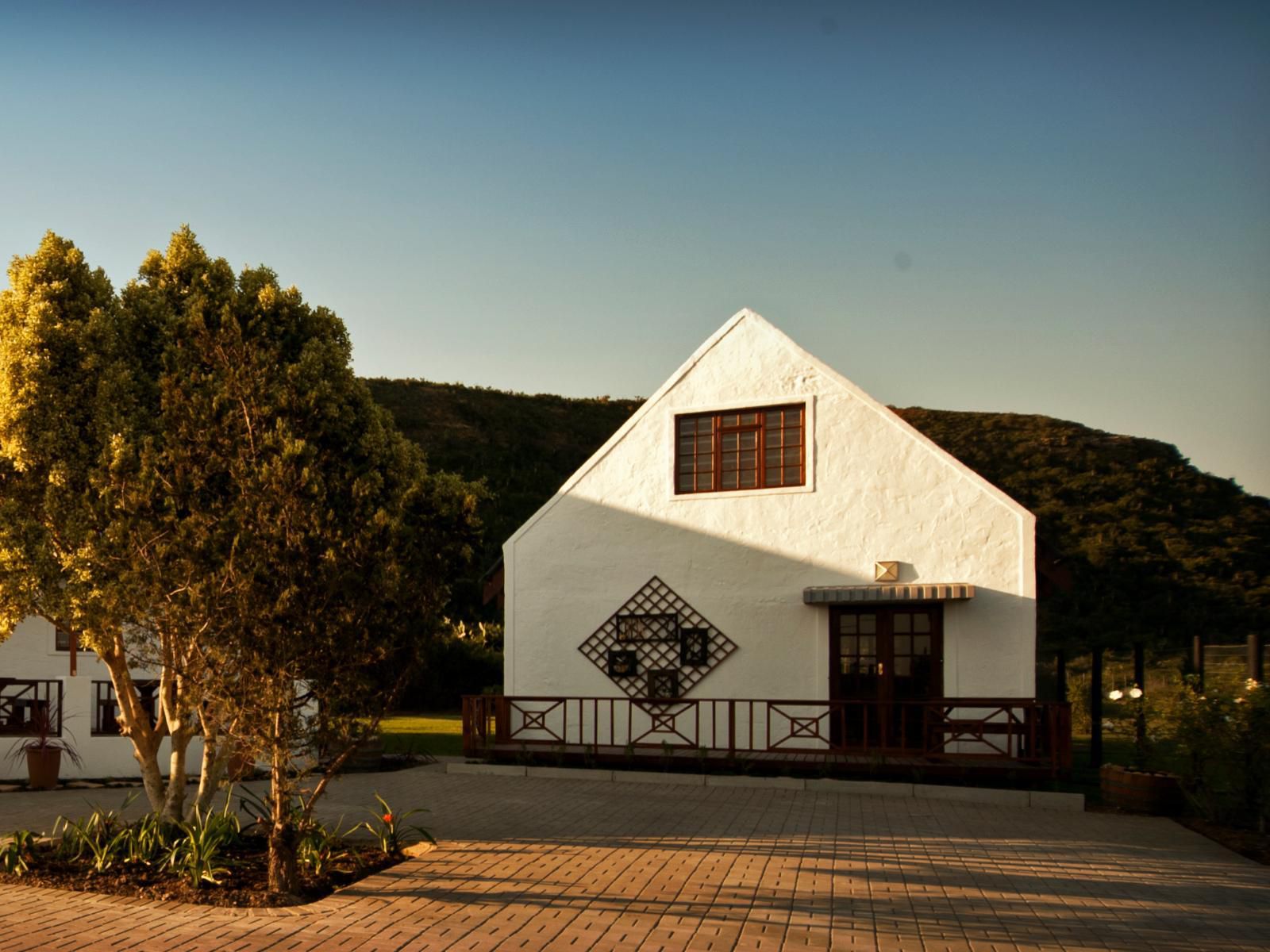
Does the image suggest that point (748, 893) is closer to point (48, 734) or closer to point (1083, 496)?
point (48, 734)

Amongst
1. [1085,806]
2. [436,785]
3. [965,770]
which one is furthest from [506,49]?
[1085,806]

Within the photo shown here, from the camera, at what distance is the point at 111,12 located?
381 inches

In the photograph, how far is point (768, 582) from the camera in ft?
51.1

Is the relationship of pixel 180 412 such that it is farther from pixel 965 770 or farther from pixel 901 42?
pixel 965 770

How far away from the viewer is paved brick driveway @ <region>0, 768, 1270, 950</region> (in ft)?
21.7

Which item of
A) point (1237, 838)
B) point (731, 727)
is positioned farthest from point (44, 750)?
point (1237, 838)

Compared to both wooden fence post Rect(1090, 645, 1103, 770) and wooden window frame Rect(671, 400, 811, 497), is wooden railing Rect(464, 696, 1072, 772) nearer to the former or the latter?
wooden fence post Rect(1090, 645, 1103, 770)

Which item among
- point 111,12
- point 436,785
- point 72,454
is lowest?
point 436,785

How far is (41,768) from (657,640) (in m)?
8.46

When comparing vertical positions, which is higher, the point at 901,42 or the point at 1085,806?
the point at 901,42

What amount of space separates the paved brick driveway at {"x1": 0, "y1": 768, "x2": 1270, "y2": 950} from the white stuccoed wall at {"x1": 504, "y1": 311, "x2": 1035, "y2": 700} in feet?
11.1

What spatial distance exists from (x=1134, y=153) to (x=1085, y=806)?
8109 millimetres

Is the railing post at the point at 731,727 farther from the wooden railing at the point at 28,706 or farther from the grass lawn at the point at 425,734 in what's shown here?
the wooden railing at the point at 28,706

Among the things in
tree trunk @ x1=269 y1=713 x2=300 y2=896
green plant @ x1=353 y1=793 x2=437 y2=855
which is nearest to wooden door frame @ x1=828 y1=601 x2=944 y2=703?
green plant @ x1=353 y1=793 x2=437 y2=855
